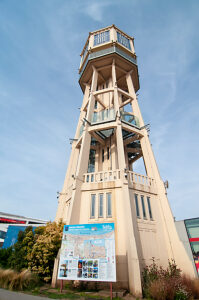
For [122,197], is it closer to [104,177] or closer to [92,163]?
[104,177]

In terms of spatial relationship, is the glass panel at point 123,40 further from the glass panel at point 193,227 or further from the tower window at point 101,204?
the glass panel at point 193,227

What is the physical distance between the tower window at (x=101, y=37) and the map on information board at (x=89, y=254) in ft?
70.7

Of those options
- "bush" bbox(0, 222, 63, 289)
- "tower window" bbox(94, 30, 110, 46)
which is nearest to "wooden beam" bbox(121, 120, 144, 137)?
"bush" bbox(0, 222, 63, 289)

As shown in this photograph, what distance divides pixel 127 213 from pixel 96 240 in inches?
125

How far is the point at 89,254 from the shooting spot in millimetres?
6395

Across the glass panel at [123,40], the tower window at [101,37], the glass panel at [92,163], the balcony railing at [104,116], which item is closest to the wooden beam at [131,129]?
the balcony railing at [104,116]

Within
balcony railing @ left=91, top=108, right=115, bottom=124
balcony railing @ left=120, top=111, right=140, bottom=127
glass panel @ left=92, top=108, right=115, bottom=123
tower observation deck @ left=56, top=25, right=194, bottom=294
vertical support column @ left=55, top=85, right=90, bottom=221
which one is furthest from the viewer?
balcony railing @ left=120, top=111, right=140, bottom=127

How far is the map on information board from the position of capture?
6.02 meters

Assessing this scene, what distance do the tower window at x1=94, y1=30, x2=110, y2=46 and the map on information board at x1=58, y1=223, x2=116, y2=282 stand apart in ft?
70.7

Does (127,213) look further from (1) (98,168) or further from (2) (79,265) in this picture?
(1) (98,168)

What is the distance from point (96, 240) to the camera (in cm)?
659

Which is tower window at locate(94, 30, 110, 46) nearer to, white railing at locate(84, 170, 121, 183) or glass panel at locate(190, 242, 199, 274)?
white railing at locate(84, 170, 121, 183)

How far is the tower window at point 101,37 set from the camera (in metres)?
20.0

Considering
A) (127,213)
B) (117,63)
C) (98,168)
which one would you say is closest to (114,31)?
(117,63)
